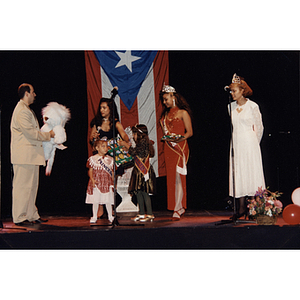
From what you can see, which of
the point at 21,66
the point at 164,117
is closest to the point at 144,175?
the point at 164,117

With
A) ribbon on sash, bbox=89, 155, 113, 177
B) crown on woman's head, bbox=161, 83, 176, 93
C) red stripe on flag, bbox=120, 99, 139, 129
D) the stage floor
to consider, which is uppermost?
crown on woman's head, bbox=161, 83, 176, 93

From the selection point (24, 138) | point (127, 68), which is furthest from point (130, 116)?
point (24, 138)

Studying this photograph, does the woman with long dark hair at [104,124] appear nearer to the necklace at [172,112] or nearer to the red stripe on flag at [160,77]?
the red stripe on flag at [160,77]

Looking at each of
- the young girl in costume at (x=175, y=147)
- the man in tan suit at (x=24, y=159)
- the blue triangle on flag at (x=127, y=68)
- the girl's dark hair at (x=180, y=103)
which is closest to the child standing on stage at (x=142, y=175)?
the young girl in costume at (x=175, y=147)

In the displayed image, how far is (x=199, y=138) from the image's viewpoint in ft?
21.5

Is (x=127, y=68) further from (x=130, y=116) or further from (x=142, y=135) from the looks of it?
(x=142, y=135)

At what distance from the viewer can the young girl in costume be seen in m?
5.78

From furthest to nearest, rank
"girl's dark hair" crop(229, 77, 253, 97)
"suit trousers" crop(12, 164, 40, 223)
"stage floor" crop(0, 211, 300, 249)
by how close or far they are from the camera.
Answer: "girl's dark hair" crop(229, 77, 253, 97) → "suit trousers" crop(12, 164, 40, 223) → "stage floor" crop(0, 211, 300, 249)

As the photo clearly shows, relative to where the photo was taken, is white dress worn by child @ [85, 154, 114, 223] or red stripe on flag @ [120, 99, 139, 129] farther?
red stripe on flag @ [120, 99, 139, 129]

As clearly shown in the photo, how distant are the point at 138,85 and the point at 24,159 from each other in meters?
2.28

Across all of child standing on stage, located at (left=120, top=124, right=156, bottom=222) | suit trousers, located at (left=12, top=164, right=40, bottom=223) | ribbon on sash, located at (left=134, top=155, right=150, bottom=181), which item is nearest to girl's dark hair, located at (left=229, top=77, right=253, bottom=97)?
child standing on stage, located at (left=120, top=124, right=156, bottom=222)

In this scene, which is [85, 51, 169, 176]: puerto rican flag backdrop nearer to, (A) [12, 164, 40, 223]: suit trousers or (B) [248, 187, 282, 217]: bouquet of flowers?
(A) [12, 164, 40, 223]: suit trousers

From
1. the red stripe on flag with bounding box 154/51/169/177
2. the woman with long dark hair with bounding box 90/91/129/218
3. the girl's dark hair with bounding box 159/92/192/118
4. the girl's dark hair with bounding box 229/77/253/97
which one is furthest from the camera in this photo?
the red stripe on flag with bounding box 154/51/169/177

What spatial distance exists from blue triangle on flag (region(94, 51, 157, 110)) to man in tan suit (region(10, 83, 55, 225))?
1.44 meters
